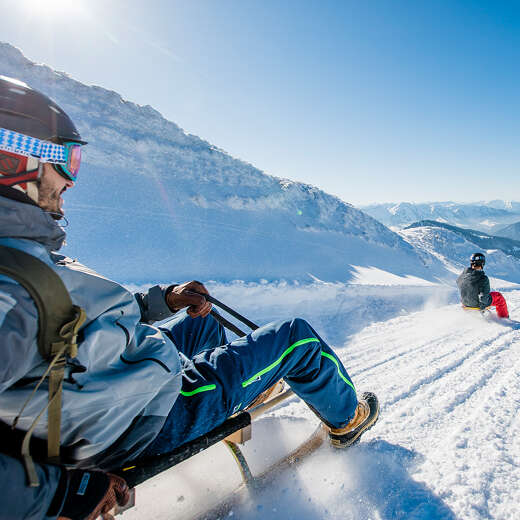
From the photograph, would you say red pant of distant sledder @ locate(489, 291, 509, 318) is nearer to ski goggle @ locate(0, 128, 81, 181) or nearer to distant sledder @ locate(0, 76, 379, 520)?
distant sledder @ locate(0, 76, 379, 520)

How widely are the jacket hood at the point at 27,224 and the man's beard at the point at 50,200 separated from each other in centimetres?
31

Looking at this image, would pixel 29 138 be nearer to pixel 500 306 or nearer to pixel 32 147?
pixel 32 147

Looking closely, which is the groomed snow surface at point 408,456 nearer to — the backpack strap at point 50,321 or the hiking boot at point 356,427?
the hiking boot at point 356,427

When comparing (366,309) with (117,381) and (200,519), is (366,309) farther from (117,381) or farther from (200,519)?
(117,381)

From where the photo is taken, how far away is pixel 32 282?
2.68ft

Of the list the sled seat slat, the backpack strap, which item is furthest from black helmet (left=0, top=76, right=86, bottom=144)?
the sled seat slat

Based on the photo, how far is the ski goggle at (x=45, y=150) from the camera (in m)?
1.19

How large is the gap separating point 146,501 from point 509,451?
2215 millimetres

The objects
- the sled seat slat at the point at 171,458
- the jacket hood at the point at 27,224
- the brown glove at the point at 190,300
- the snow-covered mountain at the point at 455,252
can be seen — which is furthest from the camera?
the snow-covered mountain at the point at 455,252

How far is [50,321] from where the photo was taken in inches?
33.2

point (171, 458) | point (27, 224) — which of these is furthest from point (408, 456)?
point (27, 224)

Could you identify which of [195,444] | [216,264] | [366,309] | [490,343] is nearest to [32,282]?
[195,444]

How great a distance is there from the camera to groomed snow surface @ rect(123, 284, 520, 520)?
1.54 meters

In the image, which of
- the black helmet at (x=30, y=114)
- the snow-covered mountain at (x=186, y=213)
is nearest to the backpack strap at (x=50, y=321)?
the black helmet at (x=30, y=114)
